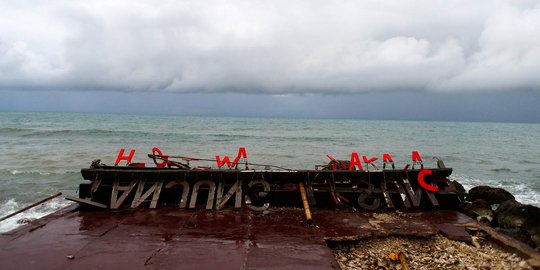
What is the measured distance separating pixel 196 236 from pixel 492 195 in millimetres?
12686

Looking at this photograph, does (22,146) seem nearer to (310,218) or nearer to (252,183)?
(252,183)

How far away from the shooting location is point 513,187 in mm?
21688

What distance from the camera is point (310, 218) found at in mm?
8711

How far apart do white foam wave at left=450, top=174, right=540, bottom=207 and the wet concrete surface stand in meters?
11.8

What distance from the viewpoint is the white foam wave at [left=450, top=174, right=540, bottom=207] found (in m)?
18.3

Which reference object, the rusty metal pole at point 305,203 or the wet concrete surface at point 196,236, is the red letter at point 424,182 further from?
the rusty metal pole at point 305,203

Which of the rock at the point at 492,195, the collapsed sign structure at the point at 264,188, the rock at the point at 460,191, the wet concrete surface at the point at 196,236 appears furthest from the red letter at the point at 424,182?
the rock at the point at 492,195

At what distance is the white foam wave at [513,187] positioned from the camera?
18.3 metres

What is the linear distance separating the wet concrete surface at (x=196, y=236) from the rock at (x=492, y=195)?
218 inches

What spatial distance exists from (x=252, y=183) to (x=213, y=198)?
1.31 metres

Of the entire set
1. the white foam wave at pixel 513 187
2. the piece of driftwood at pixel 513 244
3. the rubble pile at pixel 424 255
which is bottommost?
the white foam wave at pixel 513 187

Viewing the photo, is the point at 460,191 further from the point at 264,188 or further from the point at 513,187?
the point at 264,188

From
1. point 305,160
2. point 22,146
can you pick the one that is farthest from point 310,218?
point 22,146

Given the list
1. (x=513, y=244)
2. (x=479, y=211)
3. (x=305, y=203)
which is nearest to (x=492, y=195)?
(x=479, y=211)
